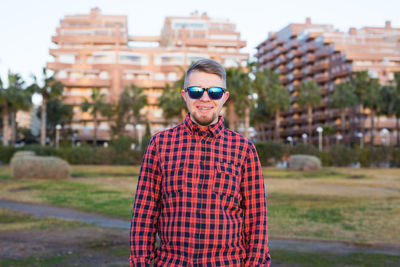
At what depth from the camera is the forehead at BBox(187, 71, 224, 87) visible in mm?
2613

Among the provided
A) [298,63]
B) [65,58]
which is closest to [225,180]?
[65,58]

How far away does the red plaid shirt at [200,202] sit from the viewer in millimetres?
2443

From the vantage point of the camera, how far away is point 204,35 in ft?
367

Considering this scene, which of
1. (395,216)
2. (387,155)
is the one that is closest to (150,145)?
(395,216)

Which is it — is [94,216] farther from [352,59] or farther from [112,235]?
[352,59]

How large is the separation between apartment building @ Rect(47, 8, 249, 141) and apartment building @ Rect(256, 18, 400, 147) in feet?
67.5

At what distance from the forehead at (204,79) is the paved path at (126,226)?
7.06m

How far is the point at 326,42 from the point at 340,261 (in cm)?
11227

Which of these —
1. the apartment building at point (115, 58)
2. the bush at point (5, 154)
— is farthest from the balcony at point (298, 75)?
the bush at point (5, 154)

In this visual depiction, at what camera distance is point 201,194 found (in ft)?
8.16

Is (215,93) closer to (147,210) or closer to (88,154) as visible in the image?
(147,210)

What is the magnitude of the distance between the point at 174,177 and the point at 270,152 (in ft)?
168

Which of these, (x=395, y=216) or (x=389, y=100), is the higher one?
(x=389, y=100)

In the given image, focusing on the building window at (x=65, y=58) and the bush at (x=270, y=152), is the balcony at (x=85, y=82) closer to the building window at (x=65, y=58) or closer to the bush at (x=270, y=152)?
the building window at (x=65, y=58)
